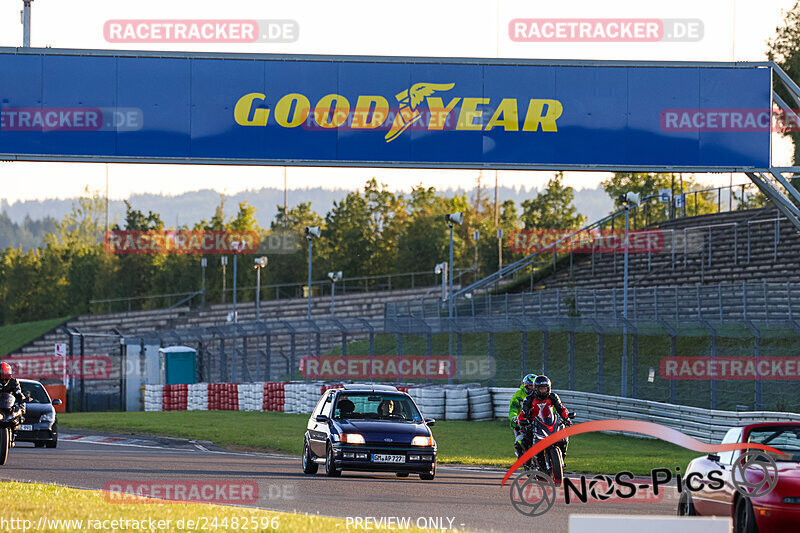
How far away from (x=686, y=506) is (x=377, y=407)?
7.63 m

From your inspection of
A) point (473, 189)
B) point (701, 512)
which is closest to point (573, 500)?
point (701, 512)

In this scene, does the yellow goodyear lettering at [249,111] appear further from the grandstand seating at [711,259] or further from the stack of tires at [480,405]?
the grandstand seating at [711,259]

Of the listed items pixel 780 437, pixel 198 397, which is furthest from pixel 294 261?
pixel 780 437

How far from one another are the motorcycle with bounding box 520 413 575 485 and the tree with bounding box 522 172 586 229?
7781 cm

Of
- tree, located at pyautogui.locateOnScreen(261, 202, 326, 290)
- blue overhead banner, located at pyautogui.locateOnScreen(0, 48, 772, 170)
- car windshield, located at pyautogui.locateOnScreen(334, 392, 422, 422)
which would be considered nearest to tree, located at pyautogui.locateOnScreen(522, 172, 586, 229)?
tree, located at pyautogui.locateOnScreen(261, 202, 326, 290)

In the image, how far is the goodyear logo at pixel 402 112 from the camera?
81.0 feet

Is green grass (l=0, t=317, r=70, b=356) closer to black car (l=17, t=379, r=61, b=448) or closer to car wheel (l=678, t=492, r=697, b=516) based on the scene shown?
black car (l=17, t=379, r=61, b=448)

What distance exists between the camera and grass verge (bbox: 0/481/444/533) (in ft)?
33.2

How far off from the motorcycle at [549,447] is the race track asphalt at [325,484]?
21.6 inches

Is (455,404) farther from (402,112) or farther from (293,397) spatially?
(402,112)

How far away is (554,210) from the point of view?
307ft

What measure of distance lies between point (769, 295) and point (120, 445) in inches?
648

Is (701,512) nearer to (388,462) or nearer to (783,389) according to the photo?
(388,462)

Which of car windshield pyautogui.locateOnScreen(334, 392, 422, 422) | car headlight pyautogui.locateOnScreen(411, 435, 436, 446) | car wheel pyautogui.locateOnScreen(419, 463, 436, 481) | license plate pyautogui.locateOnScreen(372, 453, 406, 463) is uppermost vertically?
car windshield pyautogui.locateOnScreen(334, 392, 422, 422)
